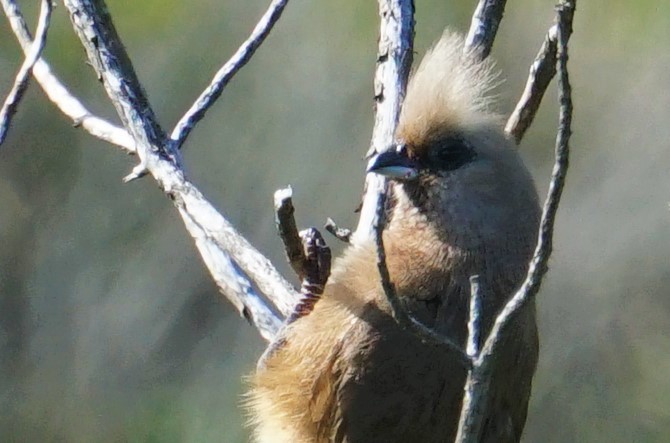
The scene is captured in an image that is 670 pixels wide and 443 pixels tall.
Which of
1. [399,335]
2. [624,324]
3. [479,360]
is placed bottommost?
[479,360]

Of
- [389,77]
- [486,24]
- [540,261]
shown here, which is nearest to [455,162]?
[389,77]

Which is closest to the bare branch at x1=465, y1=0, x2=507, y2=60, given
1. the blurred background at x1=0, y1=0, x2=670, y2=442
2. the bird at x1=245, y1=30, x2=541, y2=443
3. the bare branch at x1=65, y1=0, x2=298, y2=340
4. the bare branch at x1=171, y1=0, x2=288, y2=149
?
the bird at x1=245, y1=30, x2=541, y2=443

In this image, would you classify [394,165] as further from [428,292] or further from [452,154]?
[428,292]

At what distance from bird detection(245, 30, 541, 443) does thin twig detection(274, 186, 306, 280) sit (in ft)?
0.40

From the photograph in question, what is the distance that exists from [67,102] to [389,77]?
95 cm

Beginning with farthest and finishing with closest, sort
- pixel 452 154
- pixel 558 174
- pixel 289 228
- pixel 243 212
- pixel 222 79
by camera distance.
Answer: pixel 243 212 < pixel 222 79 < pixel 452 154 < pixel 289 228 < pixel 558 174

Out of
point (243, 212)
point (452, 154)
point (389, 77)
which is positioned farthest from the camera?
point (243, 212)

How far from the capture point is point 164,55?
7891 mm

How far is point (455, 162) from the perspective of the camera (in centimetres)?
348

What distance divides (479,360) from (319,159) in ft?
17.4

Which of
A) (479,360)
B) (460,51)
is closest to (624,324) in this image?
(460,51)

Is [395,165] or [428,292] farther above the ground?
[395,165]

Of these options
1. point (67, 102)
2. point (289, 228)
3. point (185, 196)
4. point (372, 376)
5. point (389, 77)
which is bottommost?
point (372, 376)

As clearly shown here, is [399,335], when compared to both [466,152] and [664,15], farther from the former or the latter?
[664,15]
